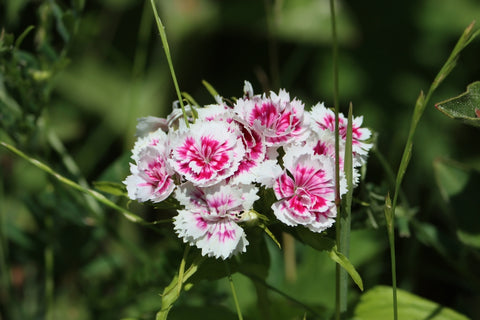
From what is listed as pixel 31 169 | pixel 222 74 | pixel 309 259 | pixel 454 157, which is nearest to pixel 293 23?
pixel 222 74

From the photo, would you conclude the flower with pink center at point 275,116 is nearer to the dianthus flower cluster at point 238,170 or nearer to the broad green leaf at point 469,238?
the dianthus flower cluster at point 238,170

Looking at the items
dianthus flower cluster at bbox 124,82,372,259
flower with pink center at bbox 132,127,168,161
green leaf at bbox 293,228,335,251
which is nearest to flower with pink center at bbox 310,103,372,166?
dianthus flower cluster at bbox 124,82,372,259

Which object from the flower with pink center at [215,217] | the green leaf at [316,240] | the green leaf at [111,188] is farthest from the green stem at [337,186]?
the green leaf at [111,188]

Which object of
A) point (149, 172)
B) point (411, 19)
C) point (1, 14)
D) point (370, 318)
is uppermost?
point (411, 19)

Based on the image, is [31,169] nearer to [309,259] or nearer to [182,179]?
[309,259]

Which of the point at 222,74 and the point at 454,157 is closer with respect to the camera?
the point at 454,157

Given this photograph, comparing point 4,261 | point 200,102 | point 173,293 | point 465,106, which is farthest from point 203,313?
point 200,102
